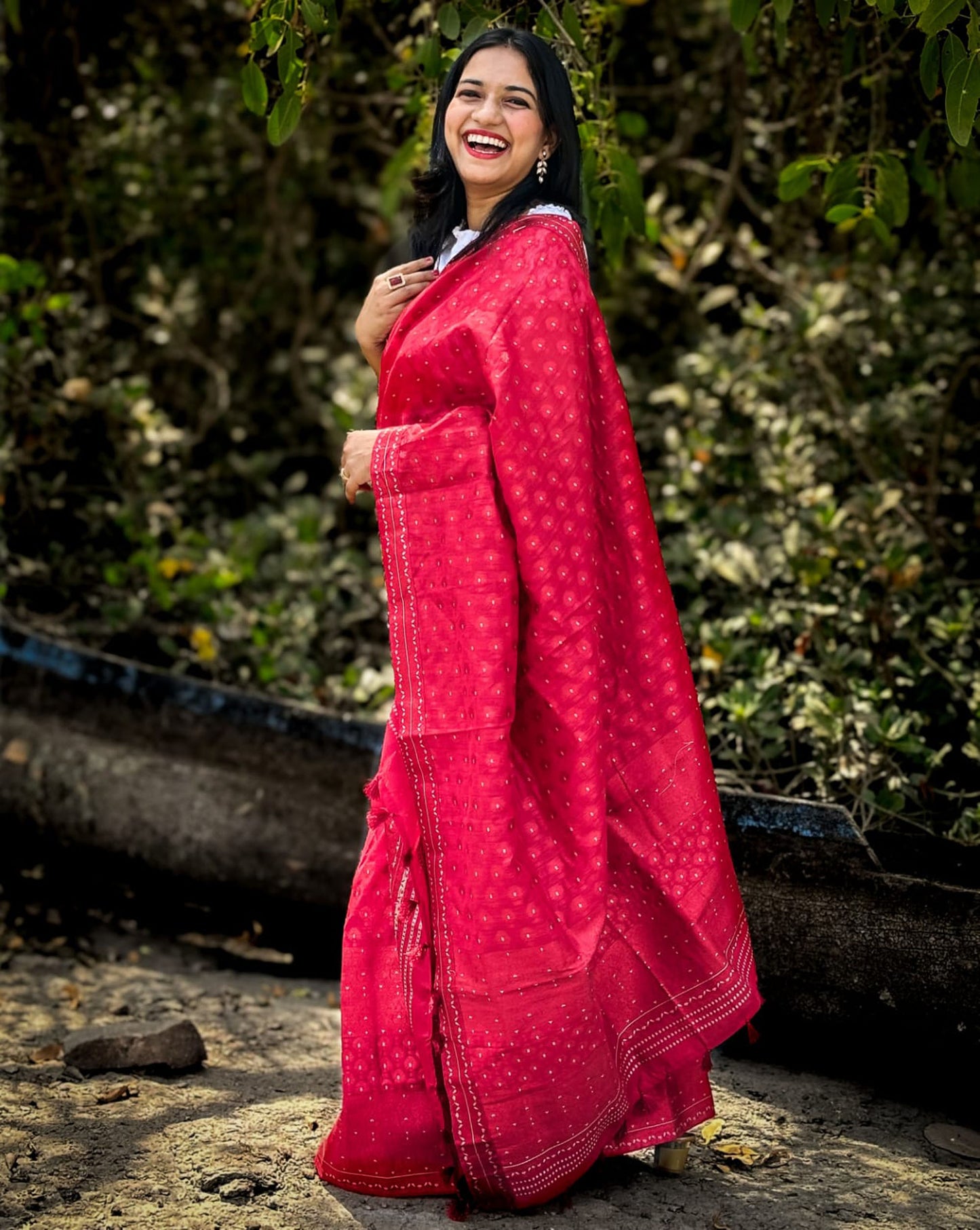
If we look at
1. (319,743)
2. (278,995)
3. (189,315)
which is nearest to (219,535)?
(189,315)

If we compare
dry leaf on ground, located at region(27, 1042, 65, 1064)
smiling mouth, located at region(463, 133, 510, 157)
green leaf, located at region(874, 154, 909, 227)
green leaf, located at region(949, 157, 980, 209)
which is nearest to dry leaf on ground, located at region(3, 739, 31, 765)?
dry leaf on ground, located at region(27, 1042, 65, 1064)

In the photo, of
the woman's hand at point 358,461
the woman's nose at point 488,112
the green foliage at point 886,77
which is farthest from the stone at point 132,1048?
the green foliage at point 886,77

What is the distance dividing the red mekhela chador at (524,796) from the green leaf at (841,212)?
810 mm

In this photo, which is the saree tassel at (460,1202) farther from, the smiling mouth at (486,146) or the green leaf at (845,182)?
the green leaf at (845,182)

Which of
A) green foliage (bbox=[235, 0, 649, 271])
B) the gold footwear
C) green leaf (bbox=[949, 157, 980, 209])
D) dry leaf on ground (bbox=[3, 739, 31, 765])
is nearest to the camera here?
the gold footwear

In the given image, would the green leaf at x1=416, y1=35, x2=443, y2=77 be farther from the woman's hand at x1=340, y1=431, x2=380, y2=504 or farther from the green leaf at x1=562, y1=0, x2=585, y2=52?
the woman's hand at x1=340, y1=431, x2=380, y2=504

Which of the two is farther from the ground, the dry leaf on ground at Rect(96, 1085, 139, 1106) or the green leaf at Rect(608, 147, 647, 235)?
the green leaf at Rect(608, 147, 647, 235)

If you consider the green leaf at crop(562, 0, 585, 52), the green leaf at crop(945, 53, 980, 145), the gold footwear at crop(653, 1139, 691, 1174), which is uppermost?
the green leaf at crop(562, 0, 585, 52)

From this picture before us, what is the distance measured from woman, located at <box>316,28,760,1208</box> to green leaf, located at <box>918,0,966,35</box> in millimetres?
569

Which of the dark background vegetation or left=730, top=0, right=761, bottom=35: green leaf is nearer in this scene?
left=730, top=0, right=761, bottom=35: green leaf

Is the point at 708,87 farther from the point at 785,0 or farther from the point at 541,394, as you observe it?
the point at 541,394

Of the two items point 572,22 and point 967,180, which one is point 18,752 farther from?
point 967,180

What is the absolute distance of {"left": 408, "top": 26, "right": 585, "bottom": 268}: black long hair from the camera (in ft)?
7.05

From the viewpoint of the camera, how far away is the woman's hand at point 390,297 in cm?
227
